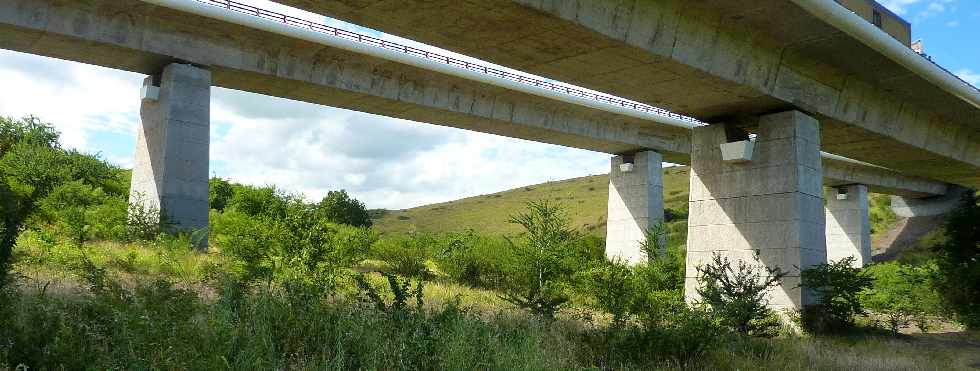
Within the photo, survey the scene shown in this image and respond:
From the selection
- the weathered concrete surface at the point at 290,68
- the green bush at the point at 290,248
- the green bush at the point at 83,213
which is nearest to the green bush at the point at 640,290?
the weathered concrete surface at the point at 290,68

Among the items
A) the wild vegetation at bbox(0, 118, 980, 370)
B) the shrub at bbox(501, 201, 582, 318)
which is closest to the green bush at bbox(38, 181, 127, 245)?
the wild vegetation at bbox(0, 118, 980, 370)

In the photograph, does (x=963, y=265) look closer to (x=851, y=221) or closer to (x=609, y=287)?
(x=609, y=287)

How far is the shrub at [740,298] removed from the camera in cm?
1488

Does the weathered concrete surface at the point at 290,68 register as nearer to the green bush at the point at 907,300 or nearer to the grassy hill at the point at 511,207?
the green bush at the point at 907,300

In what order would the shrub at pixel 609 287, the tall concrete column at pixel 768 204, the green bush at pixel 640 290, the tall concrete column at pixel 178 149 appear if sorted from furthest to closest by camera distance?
1. the tall concrete column at pixel 178 149
2. the tall concrete column at pixel 768 204
3. the shrub at pixel 609 287
4. the green bush at pixel 640 290

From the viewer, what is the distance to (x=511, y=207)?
112 m

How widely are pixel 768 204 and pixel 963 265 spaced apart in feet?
24.6

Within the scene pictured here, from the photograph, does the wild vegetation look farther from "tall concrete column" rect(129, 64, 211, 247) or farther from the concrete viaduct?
the concrete viaduct

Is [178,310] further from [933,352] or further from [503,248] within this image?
[503,248]

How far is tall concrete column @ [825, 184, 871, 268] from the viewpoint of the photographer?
5094 cm

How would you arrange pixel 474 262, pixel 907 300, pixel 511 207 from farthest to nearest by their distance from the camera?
pixel 511 207
pixel 474 262
pixel 907 300

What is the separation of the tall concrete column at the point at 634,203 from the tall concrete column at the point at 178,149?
19.7 m

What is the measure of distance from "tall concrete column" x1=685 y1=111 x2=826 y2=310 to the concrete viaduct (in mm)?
46

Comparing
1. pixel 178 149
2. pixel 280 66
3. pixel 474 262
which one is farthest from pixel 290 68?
pixel 474 262
